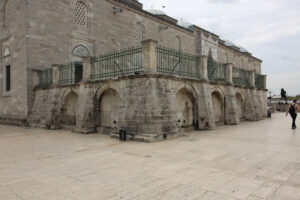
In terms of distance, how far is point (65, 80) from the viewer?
42.9ft

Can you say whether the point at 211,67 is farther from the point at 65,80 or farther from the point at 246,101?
the point at 65,80

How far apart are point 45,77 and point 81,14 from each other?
6.28 m

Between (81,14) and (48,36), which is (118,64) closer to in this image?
(48,36)

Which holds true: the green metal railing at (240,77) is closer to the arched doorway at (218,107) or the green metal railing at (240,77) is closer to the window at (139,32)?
the arched doorway at (218,107)

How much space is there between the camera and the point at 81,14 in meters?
17.2

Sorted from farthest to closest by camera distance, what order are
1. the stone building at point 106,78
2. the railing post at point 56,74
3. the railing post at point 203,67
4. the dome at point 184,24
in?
the dome at point 184,24 → the railing post at point 56,74 → the railing post at point 203,67 → the stone building at point 106,78

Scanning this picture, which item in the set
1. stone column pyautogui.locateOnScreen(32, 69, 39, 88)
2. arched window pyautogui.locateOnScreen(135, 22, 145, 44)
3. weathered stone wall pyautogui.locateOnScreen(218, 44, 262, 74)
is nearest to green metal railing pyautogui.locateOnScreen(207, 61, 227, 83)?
arched window pyautogui.locateOnScreen(135, 22, 145, 44)

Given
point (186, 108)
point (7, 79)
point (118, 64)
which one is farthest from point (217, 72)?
point (7, 79)

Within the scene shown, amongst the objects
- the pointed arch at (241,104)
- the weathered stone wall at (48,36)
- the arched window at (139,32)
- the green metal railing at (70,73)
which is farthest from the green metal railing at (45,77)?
the pointed arch at (241,104)

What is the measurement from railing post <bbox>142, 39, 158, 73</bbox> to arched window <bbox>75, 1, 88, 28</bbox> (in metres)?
10.6

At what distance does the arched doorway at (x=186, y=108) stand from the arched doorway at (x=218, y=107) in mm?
2846

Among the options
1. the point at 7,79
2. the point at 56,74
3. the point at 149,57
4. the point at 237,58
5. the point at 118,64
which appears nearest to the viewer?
the point at 149,57

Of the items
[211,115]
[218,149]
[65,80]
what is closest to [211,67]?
[211,115]

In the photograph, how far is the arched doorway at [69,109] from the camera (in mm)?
12766
